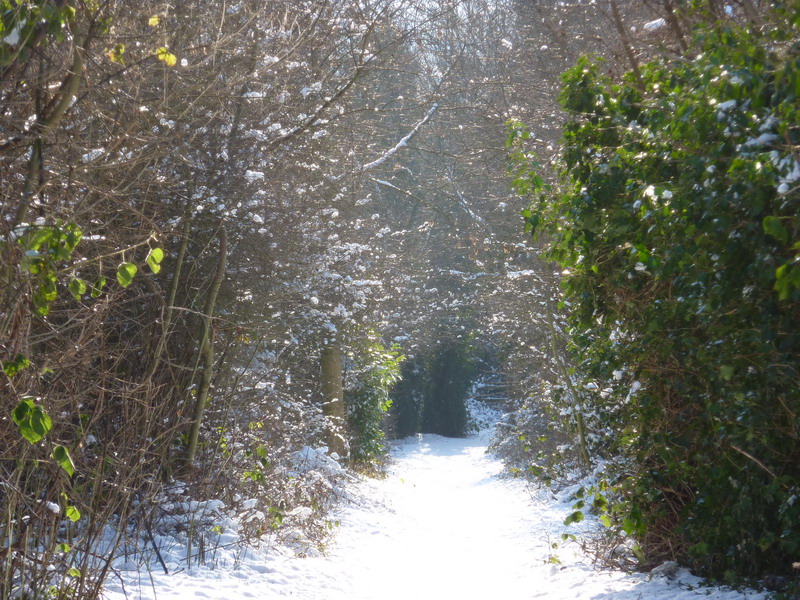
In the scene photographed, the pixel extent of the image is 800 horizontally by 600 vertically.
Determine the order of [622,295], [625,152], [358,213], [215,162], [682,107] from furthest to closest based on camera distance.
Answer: [358,213] < [215,162] < [622,295] < [625,152] < [682,107]

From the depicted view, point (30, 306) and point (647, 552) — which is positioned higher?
point (30, 306)

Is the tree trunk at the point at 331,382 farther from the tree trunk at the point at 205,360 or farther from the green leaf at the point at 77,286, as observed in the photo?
the green leaf at the point at 77,286

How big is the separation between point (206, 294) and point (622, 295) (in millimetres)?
4401

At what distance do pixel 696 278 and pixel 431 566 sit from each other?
16.3 ft

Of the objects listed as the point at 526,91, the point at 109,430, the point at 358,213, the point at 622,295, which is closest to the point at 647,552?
the point at 622,295

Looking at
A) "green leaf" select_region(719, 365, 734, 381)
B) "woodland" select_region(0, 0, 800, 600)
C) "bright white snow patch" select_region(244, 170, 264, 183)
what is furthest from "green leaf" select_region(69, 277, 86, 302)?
"bright white snow patch" select_region(244, 170, 264, 183)

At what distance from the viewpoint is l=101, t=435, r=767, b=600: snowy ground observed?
5820 mm

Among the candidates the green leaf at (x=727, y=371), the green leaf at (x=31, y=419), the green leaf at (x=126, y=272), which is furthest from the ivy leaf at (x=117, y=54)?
the green leaf at (x=727, y=371)

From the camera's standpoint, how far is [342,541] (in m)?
9.18

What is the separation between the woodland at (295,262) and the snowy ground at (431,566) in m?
0.35

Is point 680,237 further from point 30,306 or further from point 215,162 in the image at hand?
point 215,162

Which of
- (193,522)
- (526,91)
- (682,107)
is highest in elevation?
(526,91)

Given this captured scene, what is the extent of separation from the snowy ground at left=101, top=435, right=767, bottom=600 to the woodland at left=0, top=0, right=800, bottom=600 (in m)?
0.35

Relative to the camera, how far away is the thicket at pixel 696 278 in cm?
401
